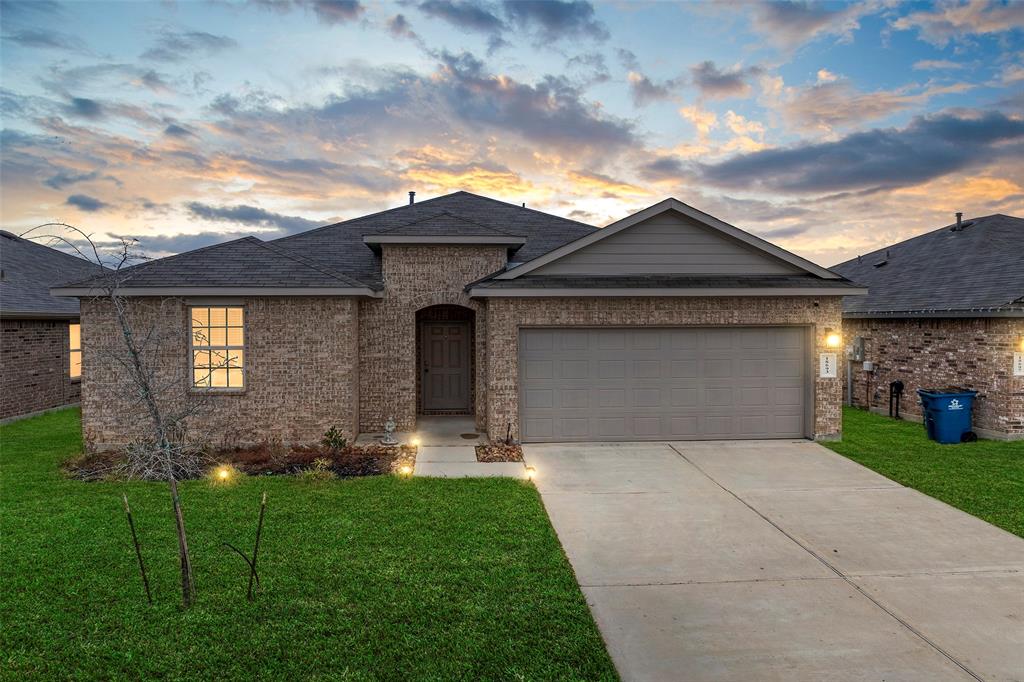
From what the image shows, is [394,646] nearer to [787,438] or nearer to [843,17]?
[787,438]

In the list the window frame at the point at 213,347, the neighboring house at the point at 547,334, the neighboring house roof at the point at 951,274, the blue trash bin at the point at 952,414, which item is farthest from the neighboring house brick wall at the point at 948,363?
the window frame at the point at 213,347

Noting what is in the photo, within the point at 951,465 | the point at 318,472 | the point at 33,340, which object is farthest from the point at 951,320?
the point at 33,340

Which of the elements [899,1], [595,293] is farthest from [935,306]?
[595,293]

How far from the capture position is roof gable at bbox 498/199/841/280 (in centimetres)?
1095

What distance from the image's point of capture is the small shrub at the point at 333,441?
33.2 feet

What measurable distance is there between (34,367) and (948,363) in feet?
76.7

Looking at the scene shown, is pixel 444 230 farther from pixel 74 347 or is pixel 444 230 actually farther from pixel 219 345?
pixel 74 347

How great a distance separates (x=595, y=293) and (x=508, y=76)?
737 centimetres

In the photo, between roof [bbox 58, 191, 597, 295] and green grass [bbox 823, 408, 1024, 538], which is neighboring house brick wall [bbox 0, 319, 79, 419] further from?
green grass [bbox 823, 408, 1024, 538]

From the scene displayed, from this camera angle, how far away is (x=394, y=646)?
13.2 feet

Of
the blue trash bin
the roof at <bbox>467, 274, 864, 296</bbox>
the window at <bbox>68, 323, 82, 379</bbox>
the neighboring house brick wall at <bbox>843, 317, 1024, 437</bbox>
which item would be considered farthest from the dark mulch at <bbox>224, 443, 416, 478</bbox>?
the neighboring house brick wall at <bbox>843, 317, 1024, 437</bbox>

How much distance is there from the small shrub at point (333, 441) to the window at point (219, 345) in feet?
6.65

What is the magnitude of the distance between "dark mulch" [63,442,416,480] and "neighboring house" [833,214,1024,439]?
12.6 metres

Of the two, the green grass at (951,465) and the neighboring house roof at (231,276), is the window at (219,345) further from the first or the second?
the green grass at (951,465)
